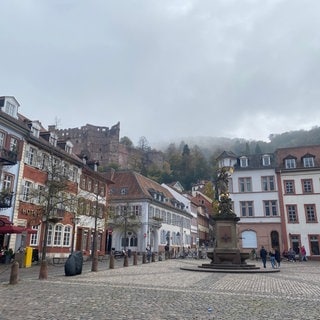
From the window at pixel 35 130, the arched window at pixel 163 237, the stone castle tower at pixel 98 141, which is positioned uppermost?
the stone castle tower at pixel 98 141

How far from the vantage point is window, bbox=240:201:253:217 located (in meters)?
46.5

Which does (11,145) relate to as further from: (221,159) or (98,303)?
(221,159)

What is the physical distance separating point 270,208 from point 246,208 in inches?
122

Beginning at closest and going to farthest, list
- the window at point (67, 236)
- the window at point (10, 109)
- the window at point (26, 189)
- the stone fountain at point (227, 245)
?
the stone fountain at point (227, 245) → the window at point (10, 109) → the window at point (26, 189) → the window at point (67, 236)

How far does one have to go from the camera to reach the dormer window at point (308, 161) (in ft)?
149

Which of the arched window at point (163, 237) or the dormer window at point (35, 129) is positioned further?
the arched window at point (163, 237)

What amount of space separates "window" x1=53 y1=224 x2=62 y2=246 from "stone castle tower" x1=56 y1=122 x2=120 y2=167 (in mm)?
88877

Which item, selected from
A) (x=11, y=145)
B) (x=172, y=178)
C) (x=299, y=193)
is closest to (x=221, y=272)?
(x=11, y=145)

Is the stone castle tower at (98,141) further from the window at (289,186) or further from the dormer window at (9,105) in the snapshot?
the dormer window at (9,105)

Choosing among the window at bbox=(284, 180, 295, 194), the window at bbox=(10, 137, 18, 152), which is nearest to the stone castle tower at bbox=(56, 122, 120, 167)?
the window at bbox=(284, 180, 295, 194)

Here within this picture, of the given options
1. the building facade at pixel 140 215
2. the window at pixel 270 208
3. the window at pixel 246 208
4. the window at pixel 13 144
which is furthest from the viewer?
the building facade at pixel 140 215

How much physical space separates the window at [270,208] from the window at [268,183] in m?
1.75

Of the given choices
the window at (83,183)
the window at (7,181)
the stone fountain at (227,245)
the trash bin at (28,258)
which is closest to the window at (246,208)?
the window at (83,183)

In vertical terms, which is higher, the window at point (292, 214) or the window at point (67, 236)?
the window at point (292, 214)
